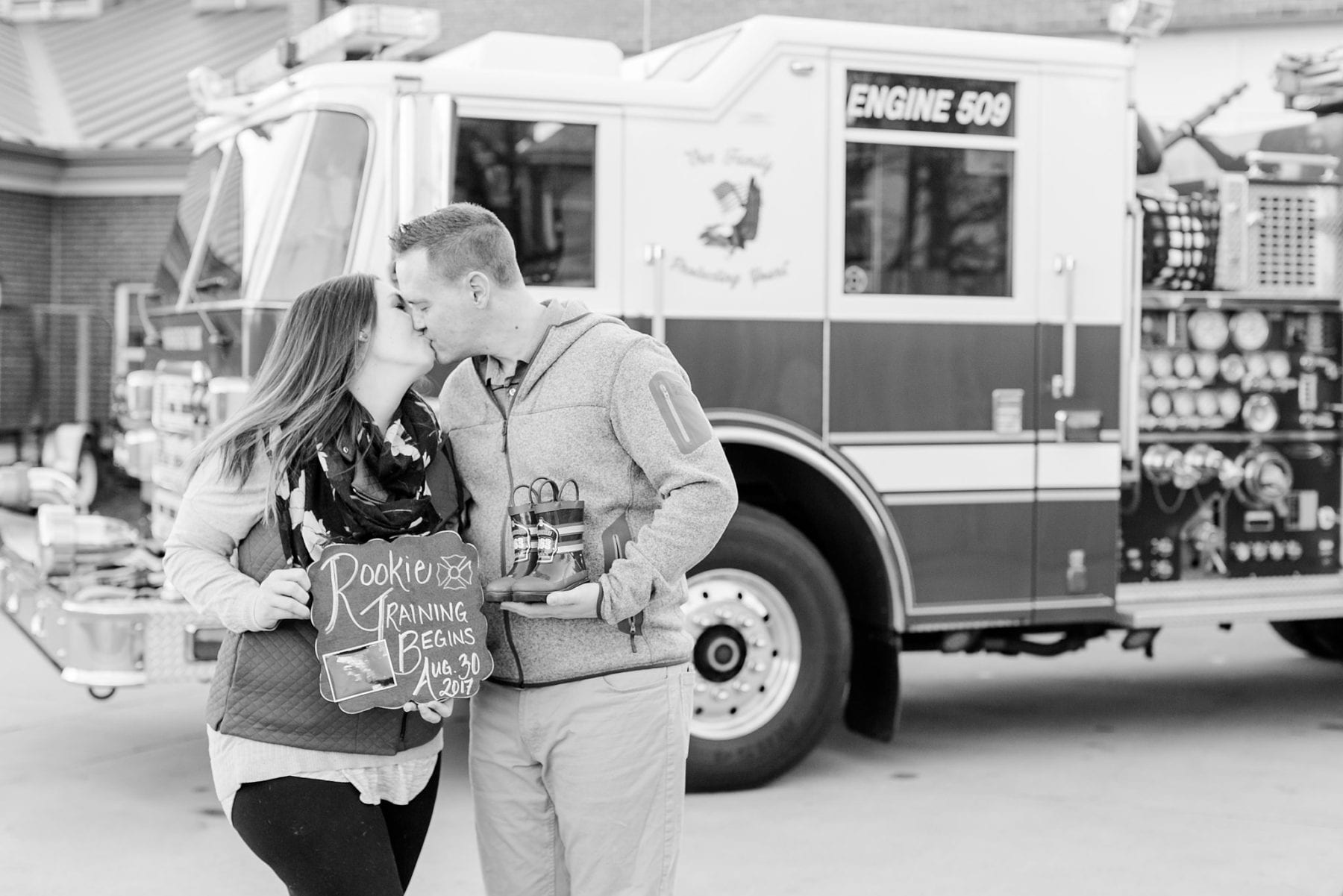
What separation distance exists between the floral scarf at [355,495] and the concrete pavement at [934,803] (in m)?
2.48

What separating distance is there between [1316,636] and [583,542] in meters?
6.99

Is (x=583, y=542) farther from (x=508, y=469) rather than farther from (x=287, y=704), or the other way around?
(x=287, y=704)

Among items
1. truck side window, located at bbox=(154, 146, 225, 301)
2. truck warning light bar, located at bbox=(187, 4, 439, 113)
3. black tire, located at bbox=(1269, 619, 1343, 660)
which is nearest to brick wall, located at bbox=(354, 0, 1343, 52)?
black tire, located at bbox=(1269, 619, 1343, 660)

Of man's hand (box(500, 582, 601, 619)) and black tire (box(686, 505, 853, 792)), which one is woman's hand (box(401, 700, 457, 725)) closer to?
man's hand (box(500, 582, 601, 619))

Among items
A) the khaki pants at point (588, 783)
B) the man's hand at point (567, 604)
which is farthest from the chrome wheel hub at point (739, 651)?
the man's hand at point (567, 604)

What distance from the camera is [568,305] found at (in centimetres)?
320

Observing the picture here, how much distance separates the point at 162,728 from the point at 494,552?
4.74m

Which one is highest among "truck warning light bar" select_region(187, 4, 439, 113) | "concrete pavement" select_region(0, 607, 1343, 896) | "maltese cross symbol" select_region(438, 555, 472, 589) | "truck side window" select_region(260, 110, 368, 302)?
"truck warning light bar" select_region(187, 4, 439, 113)

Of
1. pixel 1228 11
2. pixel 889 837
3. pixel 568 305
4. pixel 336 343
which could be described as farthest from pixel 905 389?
pixel 1228 11

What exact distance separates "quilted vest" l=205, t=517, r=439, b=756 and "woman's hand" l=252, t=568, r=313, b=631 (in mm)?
61

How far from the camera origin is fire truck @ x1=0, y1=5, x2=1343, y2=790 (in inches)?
225

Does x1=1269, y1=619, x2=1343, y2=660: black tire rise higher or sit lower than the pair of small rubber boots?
lower

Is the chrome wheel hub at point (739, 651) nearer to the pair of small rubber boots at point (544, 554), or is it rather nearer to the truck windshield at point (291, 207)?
the truck windshield at point (291, 207)

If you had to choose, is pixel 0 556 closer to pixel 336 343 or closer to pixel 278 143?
pixel 278 143
